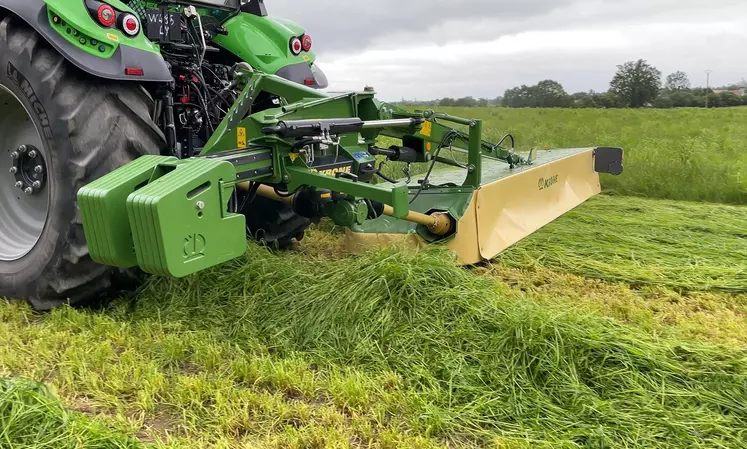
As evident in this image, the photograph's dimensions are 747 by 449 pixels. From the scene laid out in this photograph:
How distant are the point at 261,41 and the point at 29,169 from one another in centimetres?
170

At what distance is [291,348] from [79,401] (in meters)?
0.81

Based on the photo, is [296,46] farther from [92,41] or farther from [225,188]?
[225,188]

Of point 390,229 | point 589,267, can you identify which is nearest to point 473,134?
point 390,229

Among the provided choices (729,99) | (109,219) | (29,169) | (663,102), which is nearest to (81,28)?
(29,169)

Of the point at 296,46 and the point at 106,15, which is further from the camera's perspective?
the point at 296,46

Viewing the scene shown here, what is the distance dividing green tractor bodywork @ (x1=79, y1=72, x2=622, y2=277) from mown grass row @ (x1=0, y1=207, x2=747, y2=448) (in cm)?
39

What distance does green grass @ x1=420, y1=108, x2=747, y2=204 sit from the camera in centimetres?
671

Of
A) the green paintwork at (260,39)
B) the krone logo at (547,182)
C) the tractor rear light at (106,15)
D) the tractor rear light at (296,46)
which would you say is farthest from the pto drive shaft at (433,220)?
the krone logo at (547,182)

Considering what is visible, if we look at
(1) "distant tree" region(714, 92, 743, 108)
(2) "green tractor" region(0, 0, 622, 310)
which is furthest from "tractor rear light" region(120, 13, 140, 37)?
(1) "distant tree" region(714, 92, 743, 108)

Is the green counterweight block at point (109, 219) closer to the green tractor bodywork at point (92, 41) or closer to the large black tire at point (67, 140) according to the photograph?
the large black tire at point (67, 140)

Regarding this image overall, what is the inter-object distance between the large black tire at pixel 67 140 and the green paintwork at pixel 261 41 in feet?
3.95

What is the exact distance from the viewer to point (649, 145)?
8547 millimetres

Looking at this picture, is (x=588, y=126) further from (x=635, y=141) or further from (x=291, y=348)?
(x=291, y=348)

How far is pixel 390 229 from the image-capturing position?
3.79 metres
